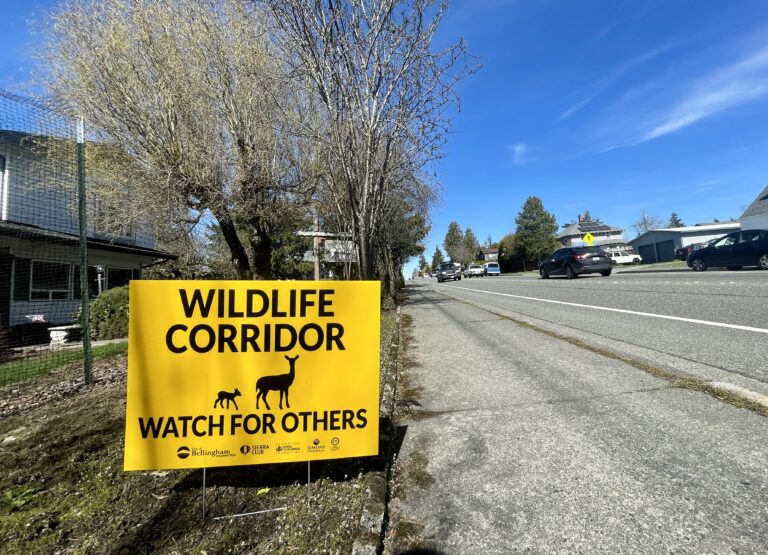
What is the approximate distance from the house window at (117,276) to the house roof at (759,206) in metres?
48.7

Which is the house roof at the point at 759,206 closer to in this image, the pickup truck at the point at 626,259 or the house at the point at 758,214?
the house at the point at 758,214

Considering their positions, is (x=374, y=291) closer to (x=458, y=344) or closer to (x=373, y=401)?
(x=373, y=401)

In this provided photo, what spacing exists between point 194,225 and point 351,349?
28.8 ft

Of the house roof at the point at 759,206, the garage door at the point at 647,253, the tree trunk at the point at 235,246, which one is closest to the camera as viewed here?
the tree trunk at the point at 235,246

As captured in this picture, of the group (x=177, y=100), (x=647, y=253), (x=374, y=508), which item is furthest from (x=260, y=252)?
(x=647, y=253)

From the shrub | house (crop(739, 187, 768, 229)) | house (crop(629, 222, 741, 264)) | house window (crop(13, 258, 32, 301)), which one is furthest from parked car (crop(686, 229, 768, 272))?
house (crop(629, 222, 741, 264))

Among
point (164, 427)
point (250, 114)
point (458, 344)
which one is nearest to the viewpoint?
point (164, 427)

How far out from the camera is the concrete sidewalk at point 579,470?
2.03 m

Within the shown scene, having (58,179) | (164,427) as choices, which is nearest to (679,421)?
(164,427)

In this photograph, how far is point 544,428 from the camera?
3238 millimetres

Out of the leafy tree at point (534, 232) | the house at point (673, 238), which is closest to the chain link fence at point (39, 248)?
the house at point (673, 238)

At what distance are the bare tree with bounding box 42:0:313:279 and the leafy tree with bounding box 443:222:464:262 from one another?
98.3 meters

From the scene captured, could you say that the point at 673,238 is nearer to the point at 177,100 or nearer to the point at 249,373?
the point at 177,100

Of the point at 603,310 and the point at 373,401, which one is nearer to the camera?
the point at 373,401
